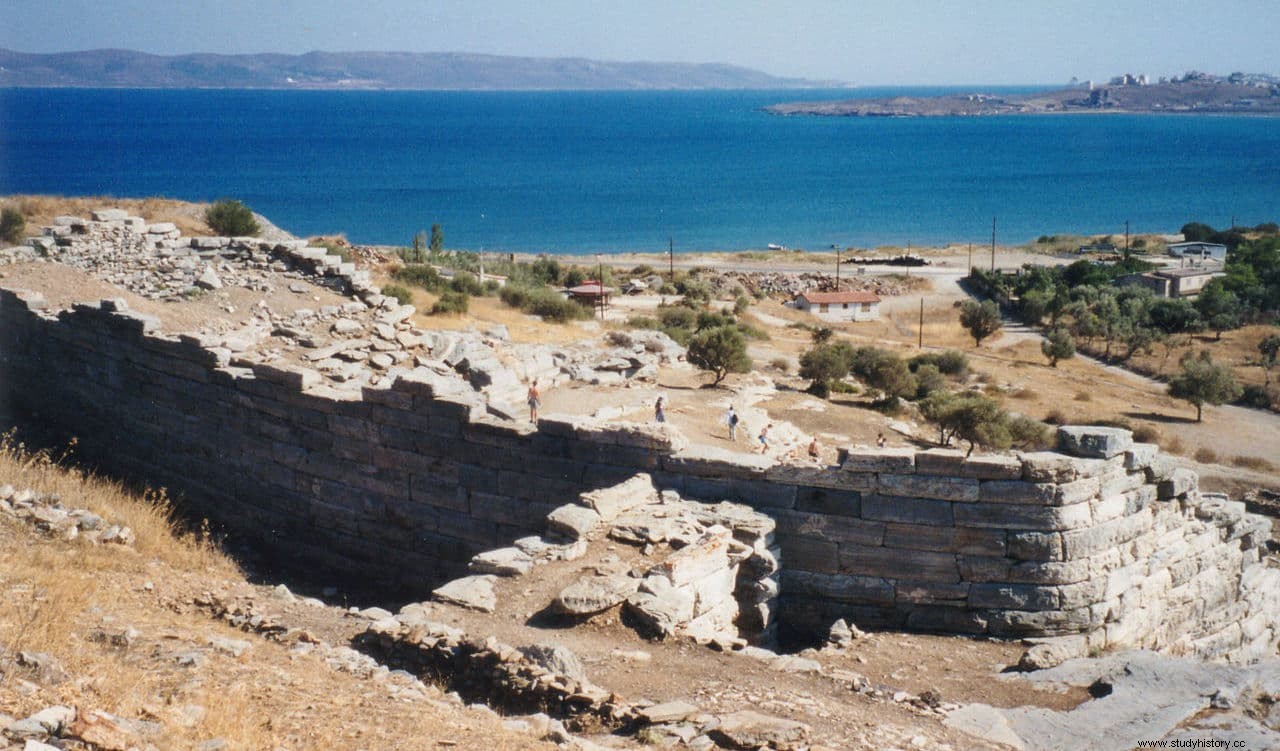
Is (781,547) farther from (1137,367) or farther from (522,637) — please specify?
(1137,367)

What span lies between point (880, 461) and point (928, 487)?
460 mm

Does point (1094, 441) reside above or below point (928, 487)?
above

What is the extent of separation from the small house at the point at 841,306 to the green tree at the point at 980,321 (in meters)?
6.33

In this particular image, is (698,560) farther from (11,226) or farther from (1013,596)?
(11,226)

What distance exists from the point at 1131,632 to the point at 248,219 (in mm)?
26453

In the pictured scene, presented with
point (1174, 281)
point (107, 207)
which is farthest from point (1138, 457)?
point (1174, 281)

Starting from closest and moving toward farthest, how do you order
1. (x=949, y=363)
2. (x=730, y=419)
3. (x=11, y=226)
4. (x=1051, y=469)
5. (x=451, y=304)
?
(x=1051, y=469) → (x=730, y=419) → (x=451, y=304) → (x=11, y=226) → (x=949, y=363)

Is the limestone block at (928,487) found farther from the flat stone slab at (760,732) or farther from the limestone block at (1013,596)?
the flat stone slab at (760,732)

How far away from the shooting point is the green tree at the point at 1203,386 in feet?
113

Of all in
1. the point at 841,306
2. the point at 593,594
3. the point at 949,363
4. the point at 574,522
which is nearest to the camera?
the point at 593,594

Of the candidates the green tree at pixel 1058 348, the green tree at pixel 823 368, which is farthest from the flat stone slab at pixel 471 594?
the green tree at pixel 1058 348

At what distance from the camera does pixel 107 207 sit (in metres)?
32.7

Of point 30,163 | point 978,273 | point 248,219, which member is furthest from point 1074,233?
point 30,163

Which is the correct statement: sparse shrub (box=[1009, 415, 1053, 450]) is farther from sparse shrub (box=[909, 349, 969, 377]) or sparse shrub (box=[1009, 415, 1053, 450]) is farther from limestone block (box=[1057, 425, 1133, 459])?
limestone block (box=[1057, 425, 1133, 459])
